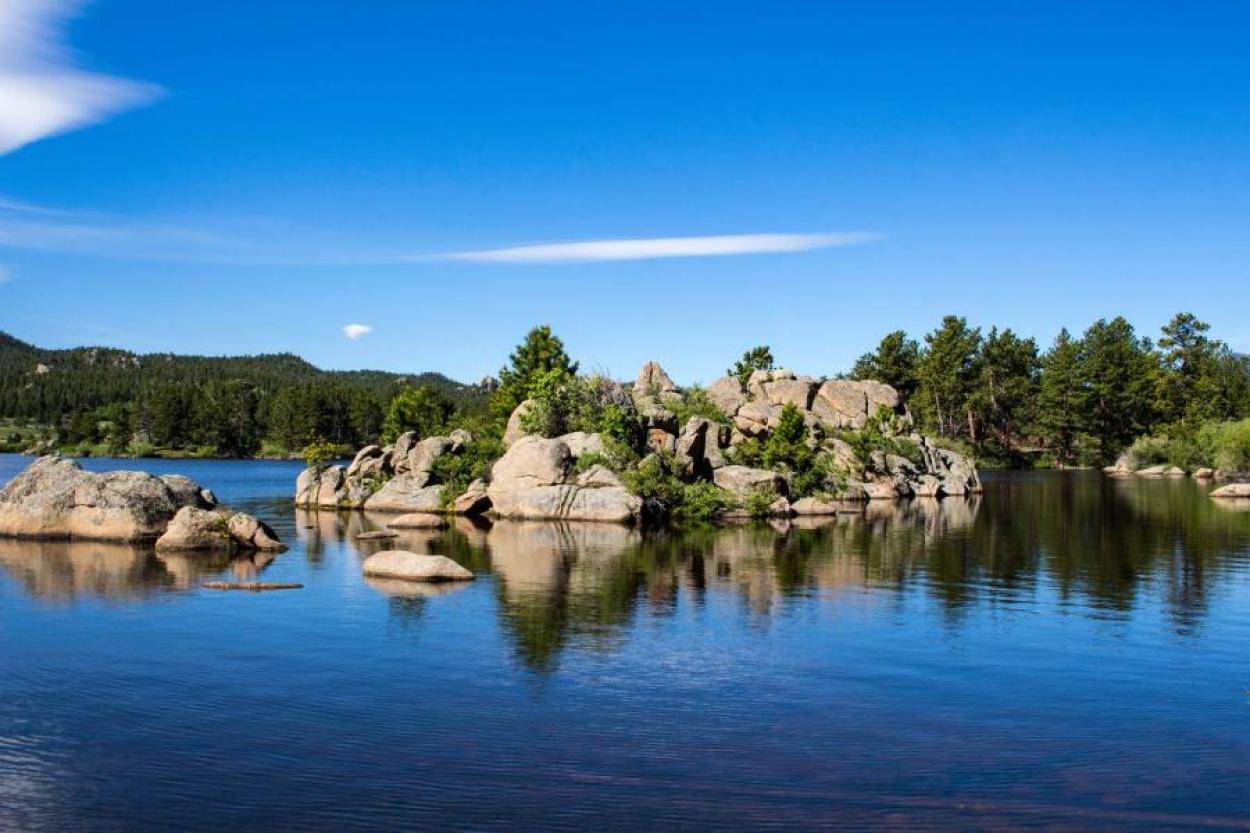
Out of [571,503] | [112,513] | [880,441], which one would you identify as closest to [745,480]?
[571,503]

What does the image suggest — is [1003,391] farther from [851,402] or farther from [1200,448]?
[851,402]

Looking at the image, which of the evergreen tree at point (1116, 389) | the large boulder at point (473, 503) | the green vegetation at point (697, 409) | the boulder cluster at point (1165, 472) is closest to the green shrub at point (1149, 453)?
the boulder cluster at point (1165, 472)

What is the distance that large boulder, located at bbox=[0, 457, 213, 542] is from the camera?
4622cm

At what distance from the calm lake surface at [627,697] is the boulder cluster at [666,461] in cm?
2098

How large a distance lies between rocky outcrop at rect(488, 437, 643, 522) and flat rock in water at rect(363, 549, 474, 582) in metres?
22.7

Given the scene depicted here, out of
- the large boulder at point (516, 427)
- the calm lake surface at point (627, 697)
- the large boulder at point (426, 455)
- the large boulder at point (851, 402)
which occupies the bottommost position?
the calm lake surface at point (627, 697)

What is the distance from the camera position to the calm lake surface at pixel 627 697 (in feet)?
49.6

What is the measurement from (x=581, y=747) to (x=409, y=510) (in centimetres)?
5283

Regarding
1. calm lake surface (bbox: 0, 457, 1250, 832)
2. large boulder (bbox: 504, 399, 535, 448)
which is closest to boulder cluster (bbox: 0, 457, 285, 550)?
calm lake surface (bbox: 0, 457, 1250, 832)

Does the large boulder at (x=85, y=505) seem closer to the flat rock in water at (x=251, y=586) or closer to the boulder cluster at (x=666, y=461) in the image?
the flat rock in water at (x=251, y=586)

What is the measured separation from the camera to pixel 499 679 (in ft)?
72.9

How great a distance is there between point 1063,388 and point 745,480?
93.3 meters

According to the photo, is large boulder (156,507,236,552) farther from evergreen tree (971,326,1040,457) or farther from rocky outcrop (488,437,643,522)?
evergreen tree (971,326,1040,457)

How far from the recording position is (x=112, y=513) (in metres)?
46.2
